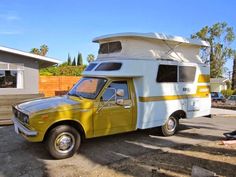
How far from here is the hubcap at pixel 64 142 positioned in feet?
18.9

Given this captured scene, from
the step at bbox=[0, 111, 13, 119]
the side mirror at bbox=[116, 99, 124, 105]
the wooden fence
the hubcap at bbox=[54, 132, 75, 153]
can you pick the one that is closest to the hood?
the hubcap at bbox=[54, 132, 75, 153]

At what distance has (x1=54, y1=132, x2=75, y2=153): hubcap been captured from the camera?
18.9ft

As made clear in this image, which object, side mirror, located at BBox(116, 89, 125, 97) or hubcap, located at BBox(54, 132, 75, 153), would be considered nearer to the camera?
hubcap, located at BBox(54, 132, 75, 153)

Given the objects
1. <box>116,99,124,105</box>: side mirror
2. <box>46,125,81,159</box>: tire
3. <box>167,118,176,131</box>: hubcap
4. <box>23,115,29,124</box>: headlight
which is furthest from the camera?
<box>167,118,176,131</box>: hubcap

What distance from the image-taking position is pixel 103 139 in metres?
7.49

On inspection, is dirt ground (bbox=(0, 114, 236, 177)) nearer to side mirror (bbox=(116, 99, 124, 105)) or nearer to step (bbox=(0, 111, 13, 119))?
side mirror (bbox=(116, 99, 124, 105))

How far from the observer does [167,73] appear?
307 inches

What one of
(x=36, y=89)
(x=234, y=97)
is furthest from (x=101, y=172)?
(x=234, y=97)

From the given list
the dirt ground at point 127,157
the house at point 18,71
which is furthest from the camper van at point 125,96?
the house at point 18,71

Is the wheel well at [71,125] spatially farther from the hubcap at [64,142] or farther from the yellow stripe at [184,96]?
the yellow stripe at [184,96]

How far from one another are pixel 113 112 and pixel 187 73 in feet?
10.4

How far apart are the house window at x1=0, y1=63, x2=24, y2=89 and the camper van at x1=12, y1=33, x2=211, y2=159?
9437 mm

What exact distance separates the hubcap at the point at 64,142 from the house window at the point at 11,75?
11090 millimetres

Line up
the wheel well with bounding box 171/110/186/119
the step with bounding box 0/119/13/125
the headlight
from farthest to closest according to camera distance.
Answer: the step with bounding box 0/119/13/125 → the wheel well with bounding box 171/110/186/119 → the headlight
